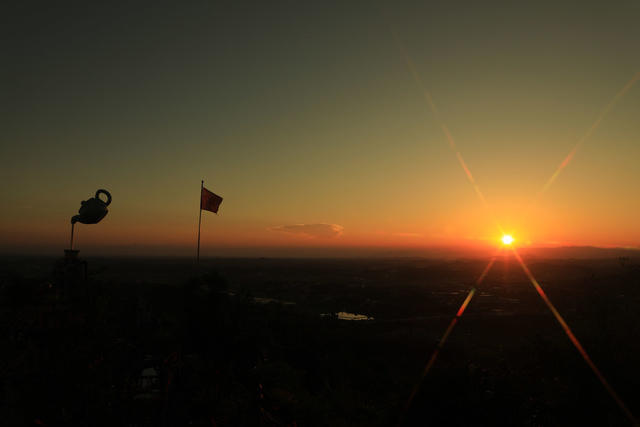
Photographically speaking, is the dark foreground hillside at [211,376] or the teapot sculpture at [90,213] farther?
the teapot sculpture at [90,213]

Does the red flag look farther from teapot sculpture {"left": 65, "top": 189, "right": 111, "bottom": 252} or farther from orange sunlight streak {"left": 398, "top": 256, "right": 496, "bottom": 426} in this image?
orange sunlight streak {"left": 398, "top": 256, "right": 496, "bottom": 426}

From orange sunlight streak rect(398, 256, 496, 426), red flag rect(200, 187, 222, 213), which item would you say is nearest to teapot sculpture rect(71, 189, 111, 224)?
red flag rect(200, 187, 222, 213)

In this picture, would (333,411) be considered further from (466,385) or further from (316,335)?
(316,335)

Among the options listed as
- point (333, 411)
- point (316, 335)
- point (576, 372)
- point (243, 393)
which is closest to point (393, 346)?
point (316, 335)

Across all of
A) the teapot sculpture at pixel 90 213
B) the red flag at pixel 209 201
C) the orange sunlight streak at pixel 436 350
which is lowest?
the orange sunlight streak at pixel 436 350

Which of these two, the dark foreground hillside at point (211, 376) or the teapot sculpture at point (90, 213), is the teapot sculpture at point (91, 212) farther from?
the dark foreground hillside at point (211, 376)

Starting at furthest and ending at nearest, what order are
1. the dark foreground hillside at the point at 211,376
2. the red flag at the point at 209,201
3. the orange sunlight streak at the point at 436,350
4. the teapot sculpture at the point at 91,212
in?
the red flag at the point at 209,201 → the teapot sculpture at the point at 91,212 → the orange sunlight streak at the point at 436,350 → the dark foreground hillside at the point at 211,376

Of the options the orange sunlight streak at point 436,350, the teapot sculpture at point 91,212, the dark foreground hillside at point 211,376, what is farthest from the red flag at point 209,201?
the orange sunlight streak at point 436,350
